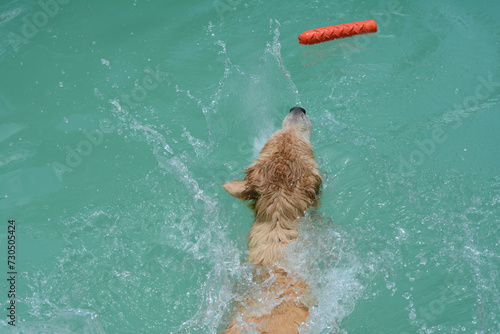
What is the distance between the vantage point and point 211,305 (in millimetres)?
4789

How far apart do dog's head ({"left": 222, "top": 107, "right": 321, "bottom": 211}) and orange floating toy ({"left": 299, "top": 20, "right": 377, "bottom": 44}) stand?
2.89 m

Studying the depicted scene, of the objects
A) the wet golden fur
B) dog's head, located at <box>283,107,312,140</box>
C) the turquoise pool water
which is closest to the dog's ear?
the wet golden fur

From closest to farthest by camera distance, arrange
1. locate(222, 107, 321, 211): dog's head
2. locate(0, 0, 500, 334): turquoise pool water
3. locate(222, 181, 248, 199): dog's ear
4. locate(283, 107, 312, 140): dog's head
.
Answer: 1. locate(222, 107, 321, 211): dog's head
2. locate(222, 181, 248, 199): dog's ear
3. locate(0, 0, 500, 334): turquoise pool water
4. locate(283, 107, 312, 140): dog's head

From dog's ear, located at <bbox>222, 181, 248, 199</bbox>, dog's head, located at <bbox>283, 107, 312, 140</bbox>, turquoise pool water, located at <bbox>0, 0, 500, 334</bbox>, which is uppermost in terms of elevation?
dog's head, located at <bbox>283, 107, 312, 140</bbox>

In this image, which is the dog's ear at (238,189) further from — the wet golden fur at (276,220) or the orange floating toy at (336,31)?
the orange floating toy at (336,31)

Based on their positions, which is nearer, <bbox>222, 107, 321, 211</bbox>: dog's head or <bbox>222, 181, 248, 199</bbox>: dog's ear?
<bbox>222, 107, 321, 211</bbox>: dog's head

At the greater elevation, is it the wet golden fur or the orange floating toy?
the orange floating toy

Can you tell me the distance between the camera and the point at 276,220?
14.8 feet

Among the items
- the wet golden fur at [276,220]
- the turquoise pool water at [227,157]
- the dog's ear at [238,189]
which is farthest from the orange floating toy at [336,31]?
the dog's ear at [238,189]

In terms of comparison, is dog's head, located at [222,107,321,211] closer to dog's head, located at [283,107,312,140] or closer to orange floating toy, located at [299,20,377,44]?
dog's head, located at [283,107,312,140]

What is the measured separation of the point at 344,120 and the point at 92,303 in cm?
427

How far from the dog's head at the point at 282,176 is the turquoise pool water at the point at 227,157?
1.44 ft

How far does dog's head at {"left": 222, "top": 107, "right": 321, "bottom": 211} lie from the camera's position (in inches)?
179

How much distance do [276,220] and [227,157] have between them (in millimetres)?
1791
